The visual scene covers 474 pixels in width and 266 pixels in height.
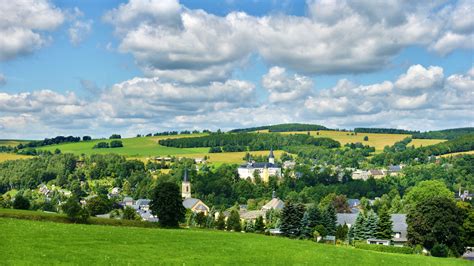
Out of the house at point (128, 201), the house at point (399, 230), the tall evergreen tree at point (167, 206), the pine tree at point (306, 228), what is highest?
the tall evergreen tree at point (167, 206)

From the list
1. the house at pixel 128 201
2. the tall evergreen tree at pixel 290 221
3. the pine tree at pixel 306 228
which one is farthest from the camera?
the house at pixel 128 201

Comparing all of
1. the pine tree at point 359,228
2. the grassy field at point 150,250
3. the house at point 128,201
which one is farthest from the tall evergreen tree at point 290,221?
the house at point 128,201

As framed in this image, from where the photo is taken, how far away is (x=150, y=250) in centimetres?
4084

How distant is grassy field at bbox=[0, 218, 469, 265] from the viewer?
35.2 metres

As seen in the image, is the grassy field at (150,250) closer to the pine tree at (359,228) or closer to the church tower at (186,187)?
the pine tree at (359,228)

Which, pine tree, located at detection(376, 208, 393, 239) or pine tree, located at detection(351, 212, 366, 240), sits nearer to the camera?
pine tree, located at detection(376, 208, 393, 239)

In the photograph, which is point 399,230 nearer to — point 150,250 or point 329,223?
point 329,223

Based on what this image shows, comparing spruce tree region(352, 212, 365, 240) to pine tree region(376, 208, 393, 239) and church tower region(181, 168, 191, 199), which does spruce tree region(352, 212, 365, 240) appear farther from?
church tower region(181, 168, 191, 199)

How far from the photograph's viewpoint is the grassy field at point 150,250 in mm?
35188

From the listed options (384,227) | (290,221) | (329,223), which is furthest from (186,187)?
(384,227)

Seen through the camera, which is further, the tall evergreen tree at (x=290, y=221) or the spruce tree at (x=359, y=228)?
the tall evergreen tree at (x=290, y=221)

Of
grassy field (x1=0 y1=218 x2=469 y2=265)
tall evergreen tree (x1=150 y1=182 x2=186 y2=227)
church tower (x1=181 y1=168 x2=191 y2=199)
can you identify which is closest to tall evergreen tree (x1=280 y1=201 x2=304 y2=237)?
tall evergreen tree (x1=150 y1=182 x2=186 y2=227)

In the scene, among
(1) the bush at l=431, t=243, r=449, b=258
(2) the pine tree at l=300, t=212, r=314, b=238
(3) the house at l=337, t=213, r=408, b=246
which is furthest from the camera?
(3) the house at l=337, t=213, r=408, b=246

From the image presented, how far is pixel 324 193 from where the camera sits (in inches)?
6806
